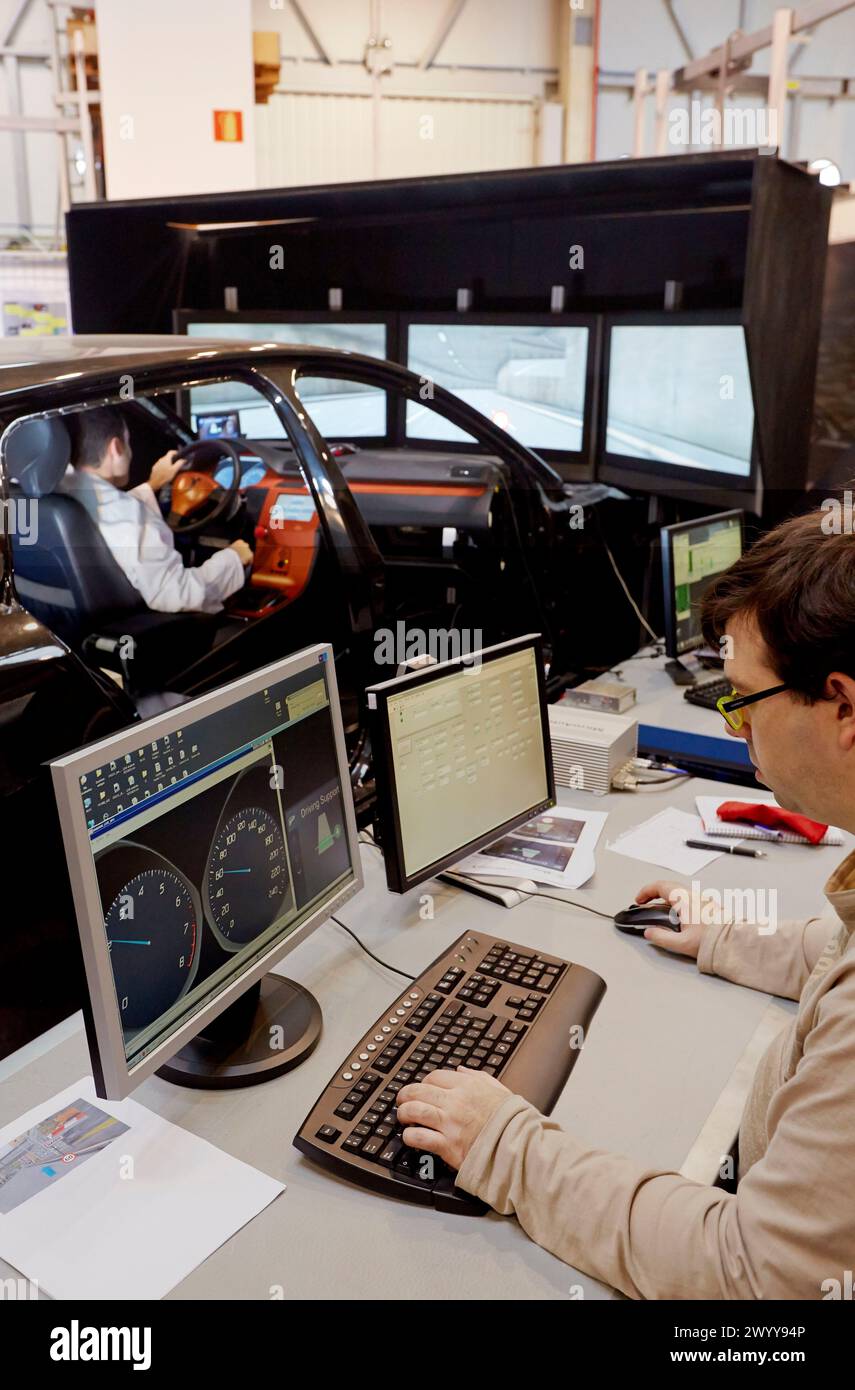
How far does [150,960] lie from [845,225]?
400 cm

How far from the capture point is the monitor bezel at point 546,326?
159 inches

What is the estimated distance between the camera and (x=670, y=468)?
3.79 meters

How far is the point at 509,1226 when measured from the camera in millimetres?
1094

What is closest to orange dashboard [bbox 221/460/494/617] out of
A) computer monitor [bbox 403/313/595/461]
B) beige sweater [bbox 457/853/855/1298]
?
computer monitor [bbox 403/313/595/461]

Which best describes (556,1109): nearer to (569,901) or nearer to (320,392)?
(569,901)

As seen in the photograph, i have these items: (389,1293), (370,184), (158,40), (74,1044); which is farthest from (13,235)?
(389,1293)

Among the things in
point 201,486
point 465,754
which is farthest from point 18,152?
point 465,754

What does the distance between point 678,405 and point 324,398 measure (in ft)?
5.36

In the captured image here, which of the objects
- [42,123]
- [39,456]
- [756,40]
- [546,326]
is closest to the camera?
[39,456]

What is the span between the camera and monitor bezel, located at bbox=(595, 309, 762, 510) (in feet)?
11.3

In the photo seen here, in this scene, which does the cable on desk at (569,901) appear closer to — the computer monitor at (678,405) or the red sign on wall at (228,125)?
the computer monitor at (678,405)

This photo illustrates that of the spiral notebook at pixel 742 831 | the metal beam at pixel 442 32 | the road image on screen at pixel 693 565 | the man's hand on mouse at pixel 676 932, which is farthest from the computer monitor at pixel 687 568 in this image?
the metal beam at pixel 442 32

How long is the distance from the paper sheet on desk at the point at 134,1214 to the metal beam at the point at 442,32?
8.83 meters

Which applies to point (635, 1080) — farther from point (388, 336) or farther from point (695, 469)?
point (388, 336)
